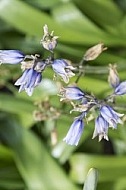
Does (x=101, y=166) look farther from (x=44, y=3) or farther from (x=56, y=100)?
(x=44, y=3)

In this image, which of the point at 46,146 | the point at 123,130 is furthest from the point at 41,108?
A: the point at 46,146

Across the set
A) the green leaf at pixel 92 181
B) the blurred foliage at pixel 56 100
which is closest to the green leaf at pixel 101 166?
the blurred foliage at pixel 56 100

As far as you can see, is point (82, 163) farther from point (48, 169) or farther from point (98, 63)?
point (98, 63)

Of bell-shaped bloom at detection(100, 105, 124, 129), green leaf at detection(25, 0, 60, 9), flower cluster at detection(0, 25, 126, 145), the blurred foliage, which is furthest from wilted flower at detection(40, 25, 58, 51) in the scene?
green leaf at detection(25, 0, 60, 9)

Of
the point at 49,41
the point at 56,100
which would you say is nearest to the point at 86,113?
the point at 49,41

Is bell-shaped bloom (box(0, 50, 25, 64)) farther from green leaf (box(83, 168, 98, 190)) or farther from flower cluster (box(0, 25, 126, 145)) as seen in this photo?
green leaf (box(83, 168, 98, 190))
